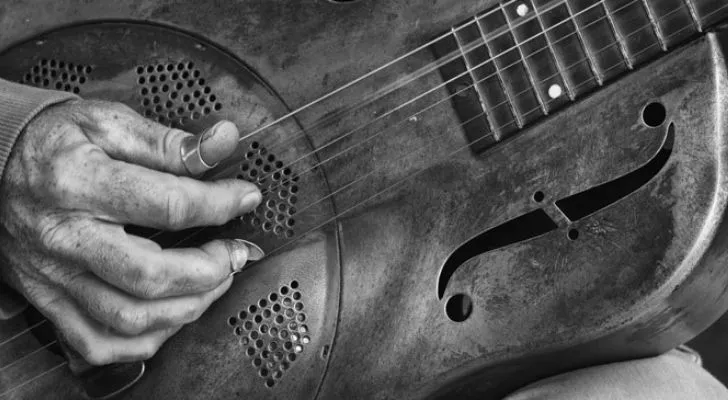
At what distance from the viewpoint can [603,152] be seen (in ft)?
2.90

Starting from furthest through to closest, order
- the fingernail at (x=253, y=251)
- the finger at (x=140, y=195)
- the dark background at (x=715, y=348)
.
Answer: the dark background at (x=715, y=348) → the fingernail at (x=253, y=251) → the finger at (x=140, y=195)

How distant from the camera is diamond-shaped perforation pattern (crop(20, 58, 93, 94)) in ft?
3.31

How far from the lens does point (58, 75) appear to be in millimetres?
1017

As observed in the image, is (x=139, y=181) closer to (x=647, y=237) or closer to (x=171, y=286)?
(x=171, y=286)

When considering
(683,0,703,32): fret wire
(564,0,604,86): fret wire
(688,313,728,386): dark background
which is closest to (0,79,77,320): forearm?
(564,0,604,86): fret wire

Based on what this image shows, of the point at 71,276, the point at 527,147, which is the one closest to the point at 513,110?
the point at 527,147

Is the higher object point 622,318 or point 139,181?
point 139,181

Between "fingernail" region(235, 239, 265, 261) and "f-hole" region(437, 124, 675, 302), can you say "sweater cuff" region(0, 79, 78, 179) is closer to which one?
"fingernail" region(235, 239, 265, 261)

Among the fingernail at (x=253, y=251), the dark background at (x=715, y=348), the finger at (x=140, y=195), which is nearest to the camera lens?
the finger at (x=140, y=195)

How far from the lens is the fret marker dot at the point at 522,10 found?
0.89 m

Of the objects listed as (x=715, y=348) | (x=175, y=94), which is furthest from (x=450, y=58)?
(x=715, y=348)

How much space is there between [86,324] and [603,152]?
1.98 feet

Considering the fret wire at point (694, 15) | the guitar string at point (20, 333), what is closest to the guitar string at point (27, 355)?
the guitar string at point (20, 333)

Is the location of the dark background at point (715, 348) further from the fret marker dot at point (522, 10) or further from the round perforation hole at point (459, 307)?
the fret marker dot at point (522, 10)
